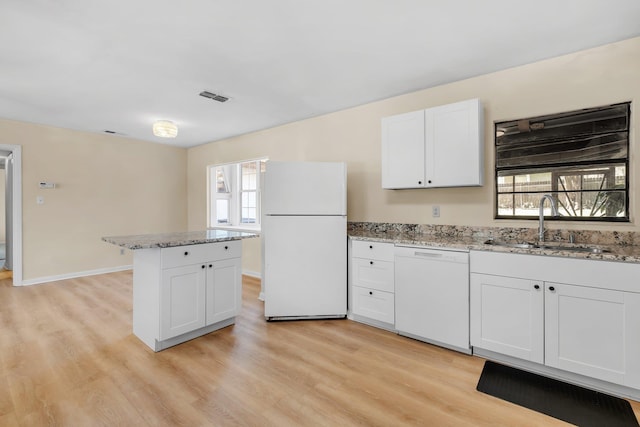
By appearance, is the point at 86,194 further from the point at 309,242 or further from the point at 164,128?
the point at 309,242

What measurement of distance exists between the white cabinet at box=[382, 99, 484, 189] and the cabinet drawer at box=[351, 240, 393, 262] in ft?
2.10

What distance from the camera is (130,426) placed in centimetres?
162

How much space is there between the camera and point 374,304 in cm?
289

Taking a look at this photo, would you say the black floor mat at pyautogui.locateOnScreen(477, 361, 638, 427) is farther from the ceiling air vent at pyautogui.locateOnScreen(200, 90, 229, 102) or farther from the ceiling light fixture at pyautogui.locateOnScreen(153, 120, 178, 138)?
the ceiling light fixture at pyautogui.locateOnScreen(153, 120, 178, 138)

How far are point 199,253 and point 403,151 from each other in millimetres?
2139

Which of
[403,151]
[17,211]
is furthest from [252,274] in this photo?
[17,211]

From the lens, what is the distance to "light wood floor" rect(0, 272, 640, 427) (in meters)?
1.70

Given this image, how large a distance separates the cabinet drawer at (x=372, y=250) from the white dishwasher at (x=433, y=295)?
9 cm

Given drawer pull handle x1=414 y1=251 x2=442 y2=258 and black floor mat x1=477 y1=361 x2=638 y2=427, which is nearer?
black floor mat x1=477 y1=361 x2=638 y2=427

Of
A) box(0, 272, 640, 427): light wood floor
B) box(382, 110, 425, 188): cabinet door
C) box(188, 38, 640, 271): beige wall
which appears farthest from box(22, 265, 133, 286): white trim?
box(382, 110, 425, 188): cabinet door

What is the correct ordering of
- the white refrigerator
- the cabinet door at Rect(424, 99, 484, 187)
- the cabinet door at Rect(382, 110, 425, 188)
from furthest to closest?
the white refrigerator < the cabinet door at Rect(382, 110, 425, 188) < the cabinet door at Rect(424, 99, 484, 187)

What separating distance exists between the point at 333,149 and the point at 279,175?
3.47 ft

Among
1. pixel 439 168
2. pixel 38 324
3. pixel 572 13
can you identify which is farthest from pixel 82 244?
pixel 572 13

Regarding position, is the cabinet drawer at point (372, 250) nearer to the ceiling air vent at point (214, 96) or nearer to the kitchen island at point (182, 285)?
the kitchen island at point (182, 285)
